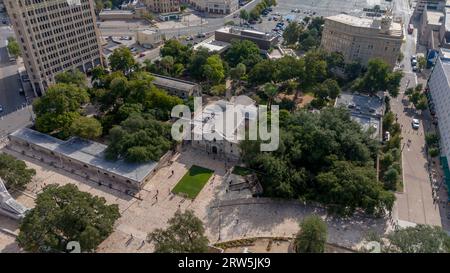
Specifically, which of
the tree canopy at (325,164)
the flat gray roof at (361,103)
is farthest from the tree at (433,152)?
the tree canopy at (325,164)

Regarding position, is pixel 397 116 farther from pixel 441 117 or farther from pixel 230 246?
pixel 230 246

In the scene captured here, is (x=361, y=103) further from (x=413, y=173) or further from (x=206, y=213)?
(x=206, y=213)

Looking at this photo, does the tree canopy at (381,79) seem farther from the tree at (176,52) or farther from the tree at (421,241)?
the tree at (421,241)

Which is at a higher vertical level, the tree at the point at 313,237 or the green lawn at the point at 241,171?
the tree at the point at 313,237

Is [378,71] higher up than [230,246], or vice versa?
[378,71]

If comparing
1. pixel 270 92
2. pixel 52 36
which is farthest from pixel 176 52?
pixel 270 92

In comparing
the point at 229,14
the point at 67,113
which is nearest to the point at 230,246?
the point at 67,113
